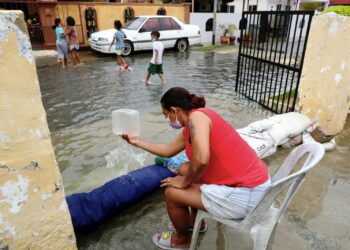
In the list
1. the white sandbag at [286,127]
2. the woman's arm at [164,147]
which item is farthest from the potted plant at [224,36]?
the woman's arm at [164,147]

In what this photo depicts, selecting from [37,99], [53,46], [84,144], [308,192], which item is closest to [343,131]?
[308,192]

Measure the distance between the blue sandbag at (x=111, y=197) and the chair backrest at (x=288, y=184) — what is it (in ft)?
3.83

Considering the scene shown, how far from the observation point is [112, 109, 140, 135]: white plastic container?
2213 mm

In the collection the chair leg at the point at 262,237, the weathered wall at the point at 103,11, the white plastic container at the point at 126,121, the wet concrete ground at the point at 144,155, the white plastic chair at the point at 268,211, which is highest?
the weathered wall at the point at 103,11

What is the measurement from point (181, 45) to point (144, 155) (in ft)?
34.9

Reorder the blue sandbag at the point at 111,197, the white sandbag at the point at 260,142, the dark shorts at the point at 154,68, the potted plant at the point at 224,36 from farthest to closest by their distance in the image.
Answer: the potted plant at the point at 224,36 → the dark shorts at the point at 154,68 → the white sandbag at the point at 260,142 → the blue sandbag at the point at 111,197

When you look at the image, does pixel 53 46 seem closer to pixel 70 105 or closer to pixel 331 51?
pixel 70 105

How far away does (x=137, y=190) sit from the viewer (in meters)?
2.70

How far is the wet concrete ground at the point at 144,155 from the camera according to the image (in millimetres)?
2426

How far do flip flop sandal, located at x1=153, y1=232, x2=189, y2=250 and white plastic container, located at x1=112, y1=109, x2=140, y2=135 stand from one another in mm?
872

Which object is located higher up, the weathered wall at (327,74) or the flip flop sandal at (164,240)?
the weathered wall at (327,74)

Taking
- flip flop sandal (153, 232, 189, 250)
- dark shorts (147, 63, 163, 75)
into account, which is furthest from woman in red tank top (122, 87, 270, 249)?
dark shorts (147, 63, 163, 75)

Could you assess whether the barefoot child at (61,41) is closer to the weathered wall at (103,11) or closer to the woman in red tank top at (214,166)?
the weathered wall at (103,11)

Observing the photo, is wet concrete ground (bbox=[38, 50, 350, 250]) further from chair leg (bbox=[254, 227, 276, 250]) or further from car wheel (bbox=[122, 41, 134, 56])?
car wheel (bbox=[122, 41, 134, 56])
